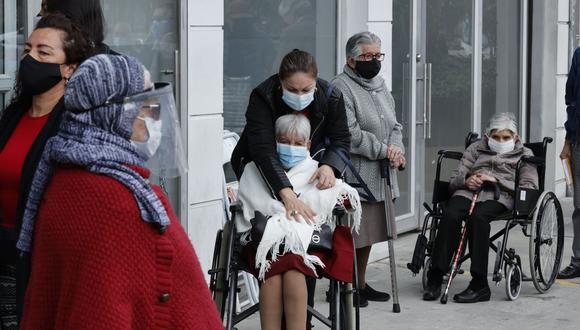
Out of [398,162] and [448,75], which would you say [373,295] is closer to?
[398,162]

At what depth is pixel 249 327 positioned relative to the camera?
6918 mm

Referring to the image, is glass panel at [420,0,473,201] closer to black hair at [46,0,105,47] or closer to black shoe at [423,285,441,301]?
black shoe at [423,285,441,301]

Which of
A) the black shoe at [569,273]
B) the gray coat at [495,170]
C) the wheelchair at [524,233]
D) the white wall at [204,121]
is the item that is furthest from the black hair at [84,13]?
the black shoe at [569,273]

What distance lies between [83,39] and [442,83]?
23.1 ft

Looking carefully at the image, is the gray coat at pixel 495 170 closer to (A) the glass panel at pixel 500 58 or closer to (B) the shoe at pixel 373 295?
(B) the shoe at pixel 373 295

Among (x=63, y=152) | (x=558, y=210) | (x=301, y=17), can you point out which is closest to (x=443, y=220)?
(x=558, y=210)

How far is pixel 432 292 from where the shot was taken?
7672 mm

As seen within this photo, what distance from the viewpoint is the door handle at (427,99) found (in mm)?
10289

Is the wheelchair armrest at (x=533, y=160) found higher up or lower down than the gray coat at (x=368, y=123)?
lower down

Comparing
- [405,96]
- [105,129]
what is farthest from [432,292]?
[105,129]

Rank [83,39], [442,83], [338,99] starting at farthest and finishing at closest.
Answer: [442,83]
[338,99]
[83,39]

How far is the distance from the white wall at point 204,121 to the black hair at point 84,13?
8.07ft

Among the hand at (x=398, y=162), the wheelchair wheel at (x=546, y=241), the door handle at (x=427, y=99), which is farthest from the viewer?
the door handle at (x=427, y=99)

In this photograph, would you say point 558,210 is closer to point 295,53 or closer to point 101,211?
point 295,53
